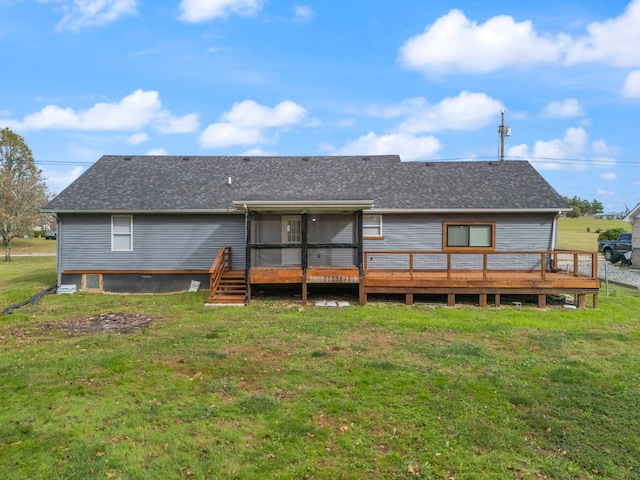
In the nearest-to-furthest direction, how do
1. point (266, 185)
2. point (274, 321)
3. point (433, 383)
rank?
point (433, 383)
point (274, 321)
point (266, 185)

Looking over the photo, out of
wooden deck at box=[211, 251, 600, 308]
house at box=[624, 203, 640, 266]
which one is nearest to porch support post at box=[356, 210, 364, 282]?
wooden deck at box=[211, 251, 600, 308]

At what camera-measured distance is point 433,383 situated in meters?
5.43

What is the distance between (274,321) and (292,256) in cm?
516

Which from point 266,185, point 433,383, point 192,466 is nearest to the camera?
point 192,466

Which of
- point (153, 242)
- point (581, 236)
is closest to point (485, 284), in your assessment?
point (153, 242)

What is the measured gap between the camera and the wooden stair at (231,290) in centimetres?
1143

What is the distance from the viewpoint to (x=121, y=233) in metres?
13.8

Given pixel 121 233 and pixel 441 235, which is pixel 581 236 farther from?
pixel 121 233

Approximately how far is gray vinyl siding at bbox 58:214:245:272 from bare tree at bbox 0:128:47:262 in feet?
57.3

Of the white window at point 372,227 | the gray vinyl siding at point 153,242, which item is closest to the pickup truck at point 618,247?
the white window at point 372,227

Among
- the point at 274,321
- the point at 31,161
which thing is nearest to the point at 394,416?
the point at 274,321

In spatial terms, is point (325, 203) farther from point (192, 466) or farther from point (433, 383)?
point (192, 466)

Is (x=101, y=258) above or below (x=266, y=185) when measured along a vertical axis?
below

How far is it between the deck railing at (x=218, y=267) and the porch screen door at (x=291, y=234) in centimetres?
189
